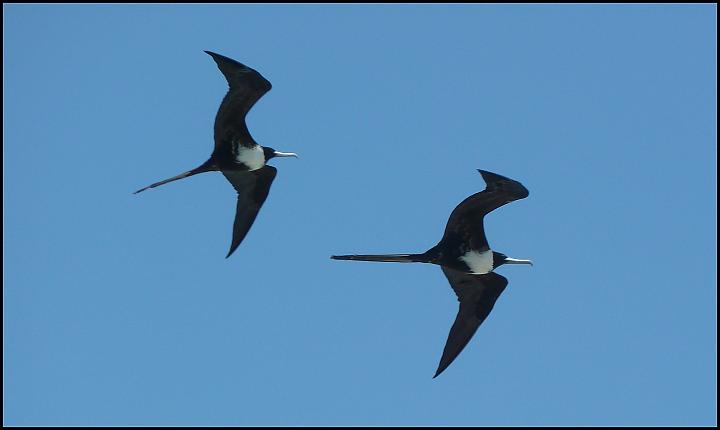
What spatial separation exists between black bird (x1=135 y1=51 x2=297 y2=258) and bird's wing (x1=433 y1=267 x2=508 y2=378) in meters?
2.34

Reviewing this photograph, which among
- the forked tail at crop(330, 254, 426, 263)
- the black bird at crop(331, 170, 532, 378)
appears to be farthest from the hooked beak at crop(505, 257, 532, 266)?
the forked tail at crop(330, 254, 426, 263)

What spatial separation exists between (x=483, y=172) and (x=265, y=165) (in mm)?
3625

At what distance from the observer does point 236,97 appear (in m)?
14.0

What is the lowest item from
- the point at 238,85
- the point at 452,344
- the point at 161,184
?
the point at 452,344

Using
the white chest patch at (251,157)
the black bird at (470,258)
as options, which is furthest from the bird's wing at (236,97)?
the black bird at (470,258)

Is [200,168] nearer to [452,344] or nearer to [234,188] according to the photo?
[234,188]

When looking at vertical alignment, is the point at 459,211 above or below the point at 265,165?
below

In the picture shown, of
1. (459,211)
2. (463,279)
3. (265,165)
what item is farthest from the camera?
(265,165)

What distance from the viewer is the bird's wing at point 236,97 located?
13773 mm

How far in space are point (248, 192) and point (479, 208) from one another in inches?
129

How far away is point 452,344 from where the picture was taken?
13531 mm

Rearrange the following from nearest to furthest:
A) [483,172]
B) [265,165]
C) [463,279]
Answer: [483,172] < [463,279] < [265,165]

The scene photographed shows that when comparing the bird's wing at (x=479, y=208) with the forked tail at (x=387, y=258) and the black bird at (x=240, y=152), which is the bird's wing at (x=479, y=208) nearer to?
the forked tail at (x=387, y=258)

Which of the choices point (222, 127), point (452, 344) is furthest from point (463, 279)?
point (222, 127)
